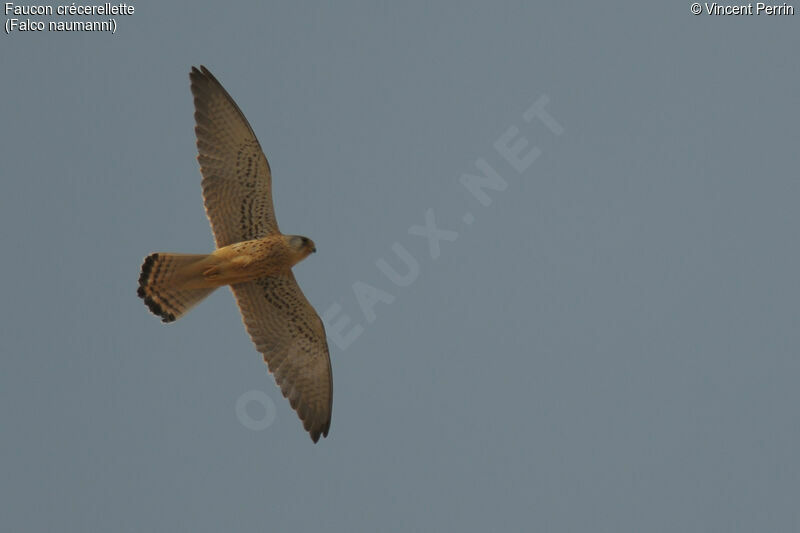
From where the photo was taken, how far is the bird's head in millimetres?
14391

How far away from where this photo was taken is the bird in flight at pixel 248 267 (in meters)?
14.3

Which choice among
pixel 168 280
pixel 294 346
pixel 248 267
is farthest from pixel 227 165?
pixel 294 346

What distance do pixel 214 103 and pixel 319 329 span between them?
2976 mm

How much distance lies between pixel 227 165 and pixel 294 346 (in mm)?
2339

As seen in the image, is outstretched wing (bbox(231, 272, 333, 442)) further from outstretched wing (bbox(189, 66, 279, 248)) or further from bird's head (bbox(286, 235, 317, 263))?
outstretched wing (bbox(189, 66, 279, 248))

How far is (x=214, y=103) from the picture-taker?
14.6 metres

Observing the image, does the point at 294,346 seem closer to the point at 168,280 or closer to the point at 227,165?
the point at 168,280

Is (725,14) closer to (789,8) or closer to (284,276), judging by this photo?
(789,8)

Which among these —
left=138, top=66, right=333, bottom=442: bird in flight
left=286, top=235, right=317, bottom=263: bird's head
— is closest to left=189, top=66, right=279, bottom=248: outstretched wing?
left=138, top=66, right=333, bottom=442: bird in flight

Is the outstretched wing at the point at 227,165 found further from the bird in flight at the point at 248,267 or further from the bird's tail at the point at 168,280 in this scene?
the bird's tail at the point at 168,280

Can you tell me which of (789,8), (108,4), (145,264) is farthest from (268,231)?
(789,8)

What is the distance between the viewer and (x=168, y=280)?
14.3m

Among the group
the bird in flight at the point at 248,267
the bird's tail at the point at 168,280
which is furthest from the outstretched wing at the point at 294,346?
the bird's tail at the point at 168,280

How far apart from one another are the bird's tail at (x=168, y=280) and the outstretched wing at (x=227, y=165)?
1.60 feet
